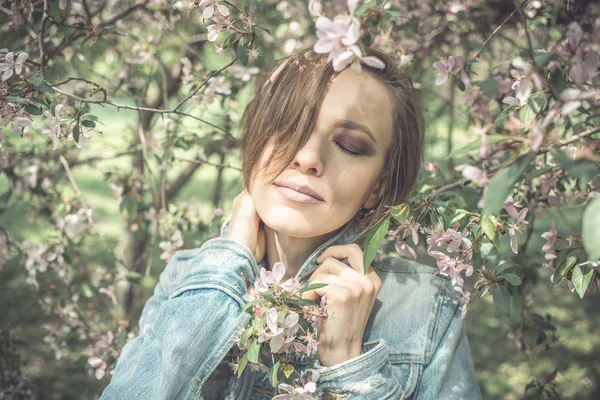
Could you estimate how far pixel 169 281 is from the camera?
186cm

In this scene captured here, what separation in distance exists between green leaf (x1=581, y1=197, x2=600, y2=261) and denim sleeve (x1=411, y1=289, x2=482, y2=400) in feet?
2.76

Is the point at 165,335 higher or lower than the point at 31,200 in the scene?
higher

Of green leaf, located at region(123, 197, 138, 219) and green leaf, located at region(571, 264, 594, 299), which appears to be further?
green leaf, located at region(123, 197, 138, 219)

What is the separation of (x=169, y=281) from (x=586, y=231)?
4.58 ft

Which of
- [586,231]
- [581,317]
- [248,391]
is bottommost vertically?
[581,317]

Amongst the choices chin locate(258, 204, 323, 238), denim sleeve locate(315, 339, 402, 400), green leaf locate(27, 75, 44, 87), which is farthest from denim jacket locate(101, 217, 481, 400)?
green leaf locate(27, 75, 44, 87)

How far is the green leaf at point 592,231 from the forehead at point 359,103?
0.76 m

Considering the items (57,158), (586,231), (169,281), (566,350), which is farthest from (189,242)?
(566,350)

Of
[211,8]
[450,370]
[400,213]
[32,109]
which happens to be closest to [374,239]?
[400,213]

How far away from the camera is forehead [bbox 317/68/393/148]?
1.48m

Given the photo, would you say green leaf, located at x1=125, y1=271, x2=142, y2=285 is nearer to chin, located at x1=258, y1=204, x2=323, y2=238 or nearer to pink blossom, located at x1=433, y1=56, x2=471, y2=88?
chin, located at x1=258, y1=204, x2=323, y2=238

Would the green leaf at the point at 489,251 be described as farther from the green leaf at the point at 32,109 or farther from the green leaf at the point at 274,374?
the green leaf at the point at 32,109

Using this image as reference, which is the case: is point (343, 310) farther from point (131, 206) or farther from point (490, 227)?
point (131, 206)

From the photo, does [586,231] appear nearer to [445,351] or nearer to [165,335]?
[445,351]
